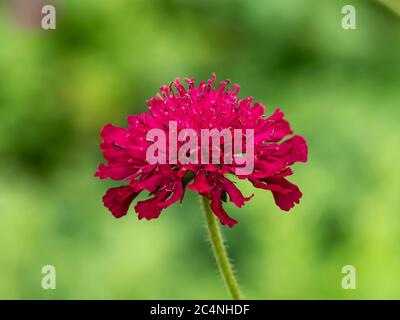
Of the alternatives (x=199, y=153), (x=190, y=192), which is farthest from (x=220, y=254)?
(x=190, y=192)

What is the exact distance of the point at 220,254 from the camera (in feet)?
3.01

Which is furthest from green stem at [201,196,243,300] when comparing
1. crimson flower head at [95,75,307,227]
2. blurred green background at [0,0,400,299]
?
blurred green background at [0,0,400,299]

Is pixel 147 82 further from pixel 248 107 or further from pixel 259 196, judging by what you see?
pixel 248 107

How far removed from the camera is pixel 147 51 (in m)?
2.21

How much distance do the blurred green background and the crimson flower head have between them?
677 millimetres

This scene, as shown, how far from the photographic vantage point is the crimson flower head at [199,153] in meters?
0.91

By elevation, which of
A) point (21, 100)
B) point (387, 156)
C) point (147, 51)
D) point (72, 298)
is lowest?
point (72, 298)

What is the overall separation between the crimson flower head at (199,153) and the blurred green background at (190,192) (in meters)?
0.68

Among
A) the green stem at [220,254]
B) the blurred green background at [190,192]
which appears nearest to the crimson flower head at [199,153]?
the green stem at [220,254]

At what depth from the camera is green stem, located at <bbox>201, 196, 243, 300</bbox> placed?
909 mm

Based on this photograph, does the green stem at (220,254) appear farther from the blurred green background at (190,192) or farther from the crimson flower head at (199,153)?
the blurred green background at (190,192)

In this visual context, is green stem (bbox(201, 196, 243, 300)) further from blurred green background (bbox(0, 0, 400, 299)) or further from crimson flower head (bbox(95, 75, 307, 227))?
blurred green background (bbox(0, 0, 400, 299))

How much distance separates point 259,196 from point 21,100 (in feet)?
2.72
